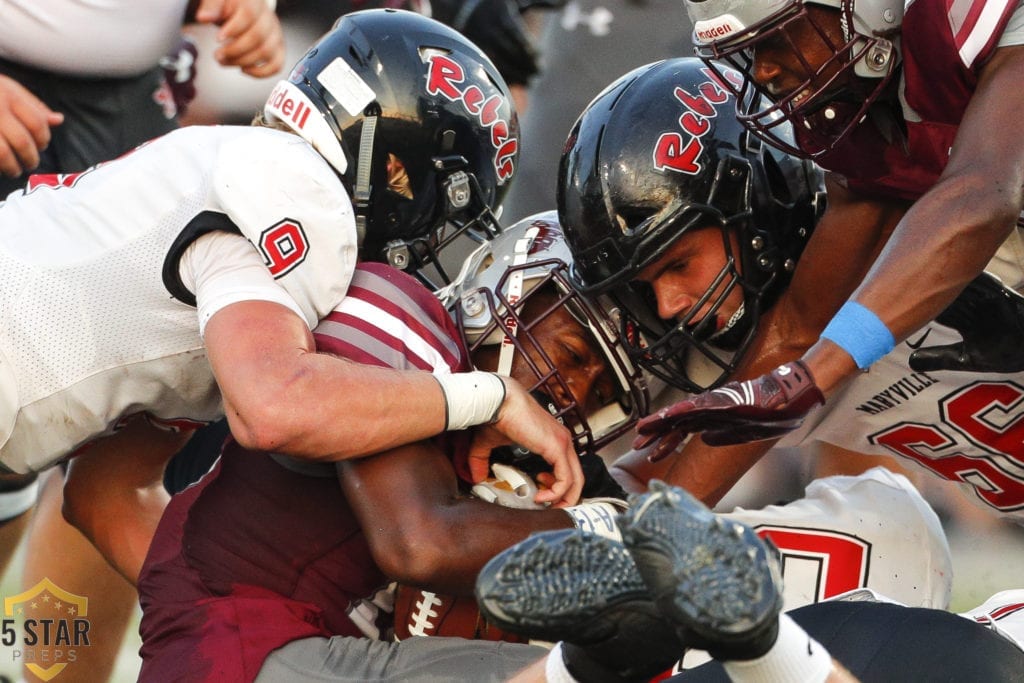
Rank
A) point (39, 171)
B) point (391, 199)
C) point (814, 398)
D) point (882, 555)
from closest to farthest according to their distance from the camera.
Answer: point (814, 398)
point (882, 555)
point (391, 199)
point (39, 171)

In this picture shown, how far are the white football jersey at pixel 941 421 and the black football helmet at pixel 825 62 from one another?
1.87ft

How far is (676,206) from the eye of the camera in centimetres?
314

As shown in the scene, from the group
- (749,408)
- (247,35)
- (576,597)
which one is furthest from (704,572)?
(247,35)

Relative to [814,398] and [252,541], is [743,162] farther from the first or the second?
[252,541]

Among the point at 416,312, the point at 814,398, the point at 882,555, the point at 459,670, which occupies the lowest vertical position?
the point at 882,555

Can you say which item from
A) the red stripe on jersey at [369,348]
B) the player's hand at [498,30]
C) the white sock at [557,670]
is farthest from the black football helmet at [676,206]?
the player's hand at [498,30]

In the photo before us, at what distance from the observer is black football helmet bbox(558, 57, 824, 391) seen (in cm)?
314

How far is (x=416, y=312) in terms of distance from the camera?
280 centimetres

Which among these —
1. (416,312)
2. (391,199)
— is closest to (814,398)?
(416,312)

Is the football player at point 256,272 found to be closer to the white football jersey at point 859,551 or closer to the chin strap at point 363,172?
the chin strap at point 363,172

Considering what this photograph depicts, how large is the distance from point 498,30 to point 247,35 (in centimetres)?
101

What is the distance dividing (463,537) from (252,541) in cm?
44

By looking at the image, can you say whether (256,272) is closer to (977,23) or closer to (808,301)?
(808,301)

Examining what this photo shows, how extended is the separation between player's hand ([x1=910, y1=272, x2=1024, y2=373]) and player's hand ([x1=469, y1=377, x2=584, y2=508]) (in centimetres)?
91
